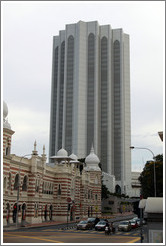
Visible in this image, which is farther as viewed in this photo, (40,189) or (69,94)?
(69,94)

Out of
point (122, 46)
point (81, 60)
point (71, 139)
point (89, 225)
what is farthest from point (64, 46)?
point (89, 225)

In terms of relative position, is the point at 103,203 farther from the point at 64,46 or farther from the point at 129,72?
the point at 64,46

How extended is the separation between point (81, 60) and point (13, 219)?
367ft

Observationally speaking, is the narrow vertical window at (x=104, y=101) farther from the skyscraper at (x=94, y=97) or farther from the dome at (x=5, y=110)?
the dome at (x=5, y=110)

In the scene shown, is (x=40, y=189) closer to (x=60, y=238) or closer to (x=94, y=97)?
(x=60, y=238)

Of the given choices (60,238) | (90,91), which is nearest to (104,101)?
(90,91)

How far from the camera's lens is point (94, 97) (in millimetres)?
145750

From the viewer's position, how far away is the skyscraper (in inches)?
5630

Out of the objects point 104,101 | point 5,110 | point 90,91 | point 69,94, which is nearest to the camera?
point 5,110

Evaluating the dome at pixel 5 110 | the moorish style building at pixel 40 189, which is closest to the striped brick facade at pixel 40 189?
the moorish style building at pixel 40 189

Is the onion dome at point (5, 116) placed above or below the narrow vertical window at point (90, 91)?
→ below

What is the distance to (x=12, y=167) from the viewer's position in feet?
147

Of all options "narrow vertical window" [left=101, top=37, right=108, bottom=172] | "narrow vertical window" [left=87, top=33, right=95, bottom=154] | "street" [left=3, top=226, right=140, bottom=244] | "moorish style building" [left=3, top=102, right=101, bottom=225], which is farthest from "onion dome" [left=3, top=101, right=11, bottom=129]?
"narrow vertical window" [left=101, top=37, right=108, bottom=172]

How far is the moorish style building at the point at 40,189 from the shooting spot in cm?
4384
